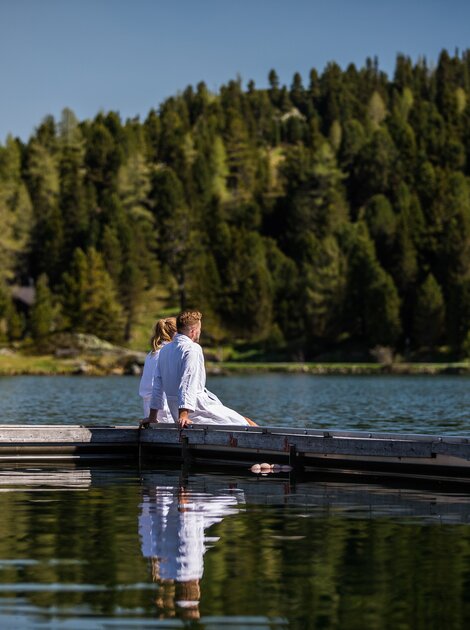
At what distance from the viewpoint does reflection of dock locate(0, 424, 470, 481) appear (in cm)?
1503

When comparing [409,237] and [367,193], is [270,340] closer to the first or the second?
[409,237]

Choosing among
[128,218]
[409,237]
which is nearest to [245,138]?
[128,218]

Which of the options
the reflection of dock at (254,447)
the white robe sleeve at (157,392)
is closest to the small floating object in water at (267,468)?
the reflection of dock at (254,447)

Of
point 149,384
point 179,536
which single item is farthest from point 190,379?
point 179,536

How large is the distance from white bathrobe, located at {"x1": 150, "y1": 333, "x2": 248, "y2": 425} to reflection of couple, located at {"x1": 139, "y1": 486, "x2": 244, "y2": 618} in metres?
2.00

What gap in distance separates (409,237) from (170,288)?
31.7 meters

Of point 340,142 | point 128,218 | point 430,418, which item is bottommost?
point 430,418

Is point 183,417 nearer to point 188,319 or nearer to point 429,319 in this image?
point 188,319

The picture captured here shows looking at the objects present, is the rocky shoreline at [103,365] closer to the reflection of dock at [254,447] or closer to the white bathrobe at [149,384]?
the reflection of dock at [254,447]

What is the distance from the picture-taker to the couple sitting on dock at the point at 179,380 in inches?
640

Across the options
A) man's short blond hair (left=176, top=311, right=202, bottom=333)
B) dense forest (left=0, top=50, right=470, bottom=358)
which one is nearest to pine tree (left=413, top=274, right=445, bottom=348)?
dense forest (left=0, top=50, right=470, bottom=358)

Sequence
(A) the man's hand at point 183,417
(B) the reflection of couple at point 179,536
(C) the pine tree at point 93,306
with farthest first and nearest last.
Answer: (C) the pine tree at point 93,306 → (A) the man's hand at point 183,417 → (B) the reflection of couple at point 179,536

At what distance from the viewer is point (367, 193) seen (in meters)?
169

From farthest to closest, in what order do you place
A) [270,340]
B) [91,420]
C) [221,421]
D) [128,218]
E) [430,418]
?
[128,218]
[270,340]
[430,418]
[91,420]
[221,421]
